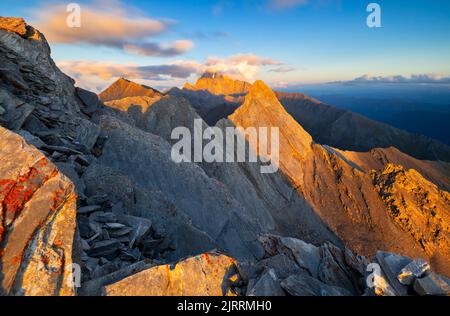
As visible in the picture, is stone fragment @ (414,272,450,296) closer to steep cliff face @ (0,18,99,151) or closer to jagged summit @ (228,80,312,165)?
steep cliff face @ (0,18,99,151)

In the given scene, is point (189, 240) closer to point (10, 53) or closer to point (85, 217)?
point (85, 217)

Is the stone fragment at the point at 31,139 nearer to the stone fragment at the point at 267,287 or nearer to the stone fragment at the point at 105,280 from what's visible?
the stone fragment at the point at 105,280

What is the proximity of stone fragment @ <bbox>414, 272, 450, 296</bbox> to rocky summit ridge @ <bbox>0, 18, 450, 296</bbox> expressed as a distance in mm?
38

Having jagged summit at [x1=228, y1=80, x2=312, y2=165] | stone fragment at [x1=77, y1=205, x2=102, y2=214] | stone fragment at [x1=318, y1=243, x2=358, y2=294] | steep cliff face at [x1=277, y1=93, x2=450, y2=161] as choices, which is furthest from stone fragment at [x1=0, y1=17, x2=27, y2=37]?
steep cliff face at [x1=277, y1=93, x2=450, y2=161]

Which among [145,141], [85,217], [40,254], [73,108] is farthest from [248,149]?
[40,254]

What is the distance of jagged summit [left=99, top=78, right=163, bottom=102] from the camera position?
→ 263 feet

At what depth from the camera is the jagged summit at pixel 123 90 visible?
80.2 metres

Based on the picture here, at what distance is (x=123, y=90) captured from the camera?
83688mm

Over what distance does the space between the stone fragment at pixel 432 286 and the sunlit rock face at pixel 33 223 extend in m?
8.32

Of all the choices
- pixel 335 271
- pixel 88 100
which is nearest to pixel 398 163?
pixel 335 271

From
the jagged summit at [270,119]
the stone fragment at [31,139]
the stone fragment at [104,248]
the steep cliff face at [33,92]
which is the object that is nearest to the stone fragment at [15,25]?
the steep cliff face at [33,92]

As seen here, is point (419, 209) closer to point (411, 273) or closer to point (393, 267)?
point (393, 267)

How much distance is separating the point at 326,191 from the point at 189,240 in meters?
32.8

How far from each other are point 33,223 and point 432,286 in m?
9.76
